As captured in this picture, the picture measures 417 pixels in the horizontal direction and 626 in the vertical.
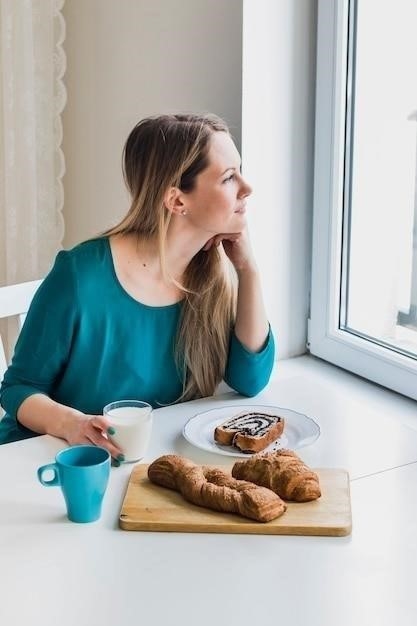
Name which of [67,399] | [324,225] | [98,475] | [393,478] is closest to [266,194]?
[324,225]

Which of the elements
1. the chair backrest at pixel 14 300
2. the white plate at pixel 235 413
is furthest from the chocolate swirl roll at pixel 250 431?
the chair backrest at pixel 14 300

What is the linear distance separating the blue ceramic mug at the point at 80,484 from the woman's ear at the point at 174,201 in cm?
52

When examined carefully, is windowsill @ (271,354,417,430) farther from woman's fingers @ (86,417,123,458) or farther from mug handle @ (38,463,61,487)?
mug handle @ (38,463,61,487)

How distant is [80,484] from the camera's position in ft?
3.76

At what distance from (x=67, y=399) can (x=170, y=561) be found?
606 millimetres

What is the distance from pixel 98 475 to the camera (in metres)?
1.16

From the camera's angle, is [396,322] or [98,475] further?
[396,322]

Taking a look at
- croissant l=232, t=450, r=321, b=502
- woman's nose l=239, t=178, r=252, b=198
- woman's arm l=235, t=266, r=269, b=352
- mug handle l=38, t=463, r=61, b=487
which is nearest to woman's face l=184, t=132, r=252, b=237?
woman's nose l=239, t=178, r=252, b=198

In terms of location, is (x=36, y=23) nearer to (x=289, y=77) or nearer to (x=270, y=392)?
(x=289, y=77)

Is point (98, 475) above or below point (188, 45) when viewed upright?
below

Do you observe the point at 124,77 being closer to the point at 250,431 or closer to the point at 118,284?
the point at 118,284

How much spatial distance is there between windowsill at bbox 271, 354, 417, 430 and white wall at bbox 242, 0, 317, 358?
0.07 meters

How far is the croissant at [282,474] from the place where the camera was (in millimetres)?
1205

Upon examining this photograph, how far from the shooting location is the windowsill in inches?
64.6
